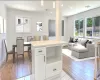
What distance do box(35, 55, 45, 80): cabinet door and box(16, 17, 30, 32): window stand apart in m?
5.66

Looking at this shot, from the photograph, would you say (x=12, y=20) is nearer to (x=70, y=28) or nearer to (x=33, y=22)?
(x=33, y=22)

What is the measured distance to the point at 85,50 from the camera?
5.40 meters

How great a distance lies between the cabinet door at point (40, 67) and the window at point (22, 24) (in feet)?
18.6

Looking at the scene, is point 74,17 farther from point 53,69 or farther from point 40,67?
point 40,67

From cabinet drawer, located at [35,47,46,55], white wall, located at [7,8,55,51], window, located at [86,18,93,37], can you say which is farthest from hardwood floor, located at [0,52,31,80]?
window, located at [86,18,93,37]

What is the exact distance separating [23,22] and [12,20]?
822 millimetres

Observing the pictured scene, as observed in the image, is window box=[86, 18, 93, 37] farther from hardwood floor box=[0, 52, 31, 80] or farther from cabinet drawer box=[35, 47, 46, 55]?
cabinet drawer box=[35, 47, 46, 55]

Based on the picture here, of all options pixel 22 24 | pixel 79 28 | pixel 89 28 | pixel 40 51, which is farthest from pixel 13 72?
pixel 79 28

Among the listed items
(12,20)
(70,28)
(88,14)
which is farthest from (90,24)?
(12,20)

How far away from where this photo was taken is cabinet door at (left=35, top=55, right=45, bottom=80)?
2.34m

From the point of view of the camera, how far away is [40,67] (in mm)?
2383

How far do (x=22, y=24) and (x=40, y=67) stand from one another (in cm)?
592

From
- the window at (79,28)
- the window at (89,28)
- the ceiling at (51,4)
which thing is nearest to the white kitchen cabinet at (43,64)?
the ceiling at (51,4)

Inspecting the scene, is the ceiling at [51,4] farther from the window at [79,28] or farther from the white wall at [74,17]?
the window at [79,28]
